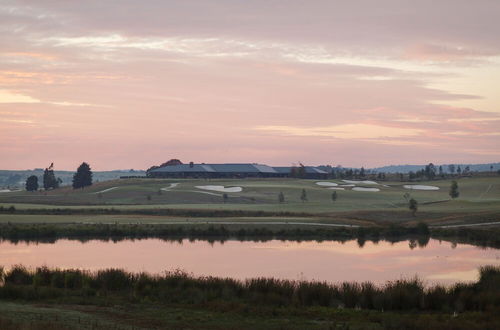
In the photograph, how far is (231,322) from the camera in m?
19.8

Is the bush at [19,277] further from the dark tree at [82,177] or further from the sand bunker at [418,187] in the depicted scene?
the dark tree at [82,177]

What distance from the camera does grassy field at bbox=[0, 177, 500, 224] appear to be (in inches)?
2645

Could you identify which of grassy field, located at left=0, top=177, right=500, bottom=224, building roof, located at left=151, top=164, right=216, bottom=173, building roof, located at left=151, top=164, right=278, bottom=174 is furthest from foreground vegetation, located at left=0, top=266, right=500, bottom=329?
building roof, located at left=151, top=164, right=278, bottom=174

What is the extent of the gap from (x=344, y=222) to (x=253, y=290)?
40311 mm

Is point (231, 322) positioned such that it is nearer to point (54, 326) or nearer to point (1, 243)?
point (54, 326)

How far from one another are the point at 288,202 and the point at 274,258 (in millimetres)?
57672

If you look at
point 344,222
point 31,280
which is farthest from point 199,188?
point 31,280

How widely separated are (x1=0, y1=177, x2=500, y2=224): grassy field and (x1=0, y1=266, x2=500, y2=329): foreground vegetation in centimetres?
3697

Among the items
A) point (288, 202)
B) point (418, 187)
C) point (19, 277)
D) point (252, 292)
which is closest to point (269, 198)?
point (288, 202)

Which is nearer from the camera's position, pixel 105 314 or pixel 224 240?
pixel 105 314

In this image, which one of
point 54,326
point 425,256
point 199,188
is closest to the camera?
point 54,326

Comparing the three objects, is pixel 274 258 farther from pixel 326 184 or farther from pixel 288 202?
pixel 326 184

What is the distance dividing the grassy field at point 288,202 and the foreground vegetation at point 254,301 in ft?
121

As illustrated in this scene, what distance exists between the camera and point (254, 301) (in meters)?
22.8
